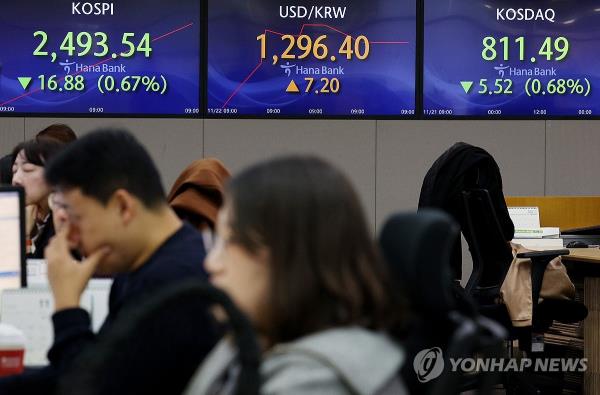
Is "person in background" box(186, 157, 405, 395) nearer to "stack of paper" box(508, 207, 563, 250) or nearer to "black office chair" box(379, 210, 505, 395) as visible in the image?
"black office chair" box(379, 210, 505, 395)

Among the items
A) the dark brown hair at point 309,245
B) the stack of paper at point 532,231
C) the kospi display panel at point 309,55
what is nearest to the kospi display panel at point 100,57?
the kospi display panel at point 309,55

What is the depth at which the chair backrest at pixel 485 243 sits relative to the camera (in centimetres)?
419

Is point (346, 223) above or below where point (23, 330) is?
above

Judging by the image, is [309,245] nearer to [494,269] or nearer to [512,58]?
[494,269]

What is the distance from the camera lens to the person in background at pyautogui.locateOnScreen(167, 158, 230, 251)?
288 centimetres

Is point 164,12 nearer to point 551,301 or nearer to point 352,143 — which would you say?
point 352,143

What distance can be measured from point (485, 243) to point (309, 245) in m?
3.27

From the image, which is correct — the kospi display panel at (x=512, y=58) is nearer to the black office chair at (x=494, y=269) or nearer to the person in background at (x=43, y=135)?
the black office chair at (x=494, y=269)

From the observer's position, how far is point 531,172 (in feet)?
19.7

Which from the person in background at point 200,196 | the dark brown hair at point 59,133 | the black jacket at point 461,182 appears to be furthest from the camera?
the black jacket at point 461,182

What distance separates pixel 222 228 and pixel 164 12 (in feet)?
15.7

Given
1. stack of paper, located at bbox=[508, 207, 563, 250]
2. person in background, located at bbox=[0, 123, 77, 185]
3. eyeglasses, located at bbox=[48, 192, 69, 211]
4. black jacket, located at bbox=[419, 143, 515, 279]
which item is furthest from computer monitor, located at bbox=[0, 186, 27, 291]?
stack of paper, located at bbox=[508, 207, 563, 250]

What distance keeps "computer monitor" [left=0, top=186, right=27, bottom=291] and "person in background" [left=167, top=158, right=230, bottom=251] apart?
55 cm

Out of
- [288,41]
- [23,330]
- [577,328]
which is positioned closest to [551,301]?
[577,328]
